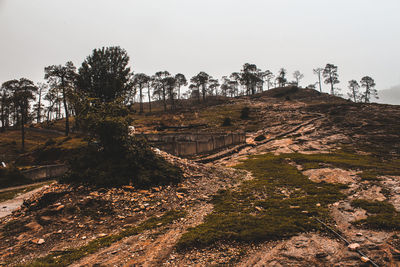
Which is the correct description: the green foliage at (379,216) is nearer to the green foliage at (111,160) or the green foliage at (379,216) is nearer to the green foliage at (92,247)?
the green foliage at (92,247)

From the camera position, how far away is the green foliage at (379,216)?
220 inches

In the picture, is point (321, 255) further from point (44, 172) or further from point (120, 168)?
point (44, 172)

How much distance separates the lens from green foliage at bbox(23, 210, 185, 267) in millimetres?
4879

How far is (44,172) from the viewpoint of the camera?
18312mm

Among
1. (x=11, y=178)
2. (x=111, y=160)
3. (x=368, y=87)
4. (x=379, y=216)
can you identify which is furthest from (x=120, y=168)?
(x=368, y=87)

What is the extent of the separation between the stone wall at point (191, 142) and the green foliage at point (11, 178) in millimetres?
11336

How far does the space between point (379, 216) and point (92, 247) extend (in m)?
8.82

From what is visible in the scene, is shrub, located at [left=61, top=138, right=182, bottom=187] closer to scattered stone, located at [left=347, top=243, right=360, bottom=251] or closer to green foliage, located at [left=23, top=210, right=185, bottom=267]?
green foliage, located at [left=23, top=210, right=185, bottom=267]

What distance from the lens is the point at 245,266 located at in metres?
4.34

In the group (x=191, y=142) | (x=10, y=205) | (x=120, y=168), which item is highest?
(x=191, y=142)

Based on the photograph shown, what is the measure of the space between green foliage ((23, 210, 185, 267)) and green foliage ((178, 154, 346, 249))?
1.53 meters

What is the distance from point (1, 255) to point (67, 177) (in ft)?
14.5

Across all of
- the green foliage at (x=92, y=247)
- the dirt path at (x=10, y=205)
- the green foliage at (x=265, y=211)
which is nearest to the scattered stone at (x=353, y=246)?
the green foliage at (x=265, y=211)

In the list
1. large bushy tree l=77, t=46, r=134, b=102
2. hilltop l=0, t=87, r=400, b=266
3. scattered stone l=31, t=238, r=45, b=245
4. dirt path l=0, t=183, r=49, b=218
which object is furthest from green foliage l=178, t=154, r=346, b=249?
large bushy tree l=77, t=46, r=134, b=102
